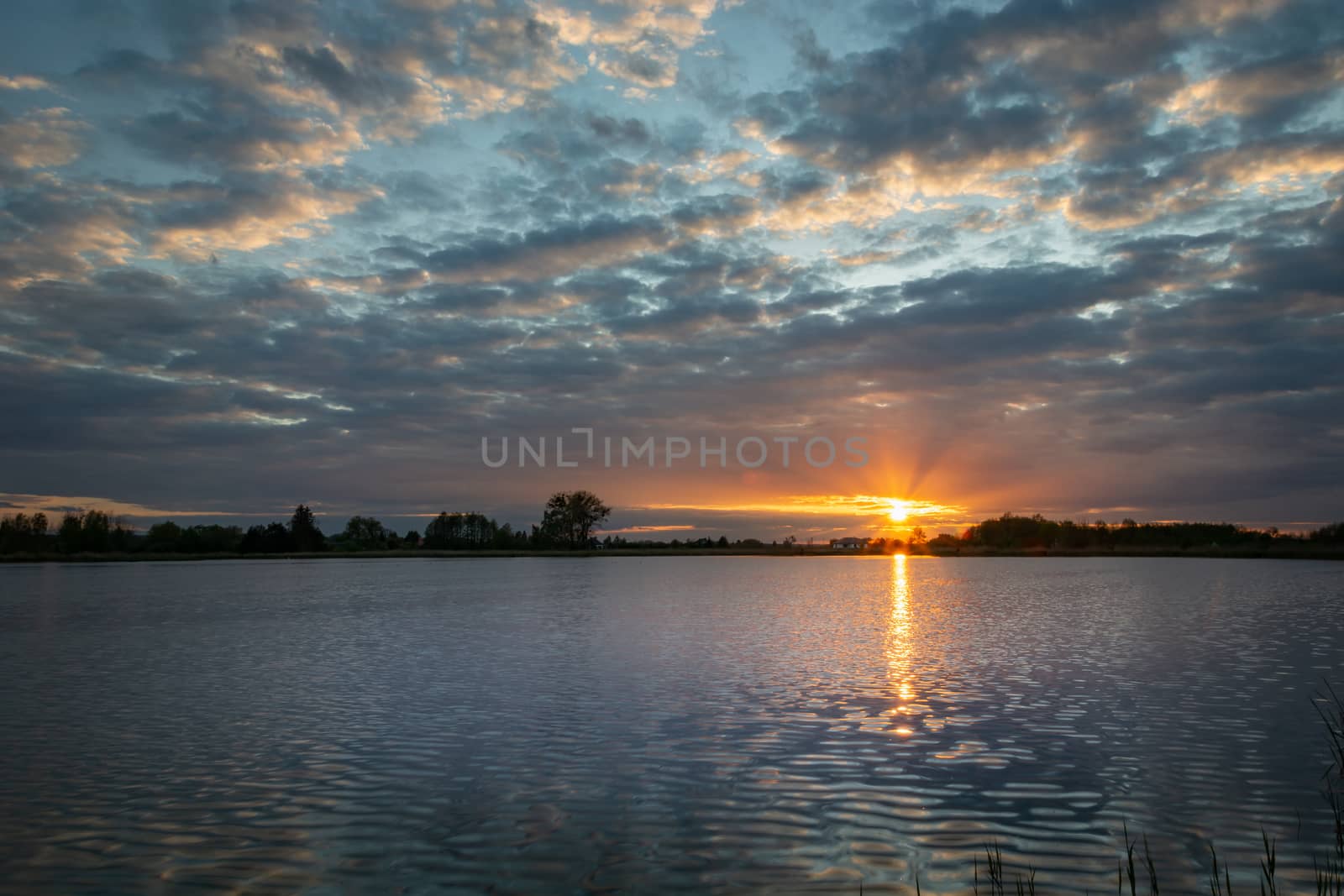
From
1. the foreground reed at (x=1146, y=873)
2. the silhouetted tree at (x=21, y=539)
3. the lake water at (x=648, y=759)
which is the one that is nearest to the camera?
the foreground reed at (x=1146, y=873)

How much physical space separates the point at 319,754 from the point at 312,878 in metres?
5.94

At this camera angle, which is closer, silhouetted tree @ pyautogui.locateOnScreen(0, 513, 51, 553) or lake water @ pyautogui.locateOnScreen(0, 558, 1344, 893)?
lake water @ pyautogui.locateOnScreen(0, 558, 1344, 893)

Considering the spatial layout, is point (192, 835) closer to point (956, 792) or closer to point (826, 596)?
point (956, 792)

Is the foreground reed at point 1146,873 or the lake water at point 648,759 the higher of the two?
the foreground reed at point 1146,873

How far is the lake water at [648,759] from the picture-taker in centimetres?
925

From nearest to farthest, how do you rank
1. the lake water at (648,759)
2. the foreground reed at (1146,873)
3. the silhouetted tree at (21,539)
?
the foreground reed at (1146,873) < the lake water at (648,759) < the silhouetted tree at (21,539)

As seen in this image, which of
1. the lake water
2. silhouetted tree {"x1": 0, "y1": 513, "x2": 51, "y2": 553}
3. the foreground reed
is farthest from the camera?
silhouetted tree {"x1": 0, "y1": 513, "x2": 51, "y2": 553}

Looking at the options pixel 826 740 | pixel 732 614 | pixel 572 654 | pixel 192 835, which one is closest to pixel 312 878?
pixel 192 835

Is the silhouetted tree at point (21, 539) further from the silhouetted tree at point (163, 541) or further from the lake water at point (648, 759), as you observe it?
the lake water at point (648, 759)

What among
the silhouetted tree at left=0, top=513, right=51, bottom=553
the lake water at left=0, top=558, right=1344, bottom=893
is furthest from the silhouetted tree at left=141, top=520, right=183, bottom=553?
the lake water at left=0, top=558, right=1344, bottom=893

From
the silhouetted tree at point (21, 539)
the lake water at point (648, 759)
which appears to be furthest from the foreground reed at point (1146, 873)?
the silhouetted tree at point (21, 539)

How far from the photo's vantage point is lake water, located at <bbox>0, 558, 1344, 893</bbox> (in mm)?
9250

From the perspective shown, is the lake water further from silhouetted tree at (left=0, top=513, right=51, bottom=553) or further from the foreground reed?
silhouetted tree at (left=0, top=513, right=51, bottom=553)

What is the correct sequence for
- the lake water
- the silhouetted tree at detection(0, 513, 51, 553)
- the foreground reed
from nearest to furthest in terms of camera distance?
the foreground reed
the lake water
the silhouetted tree at detection(0, 513, 51, 553)
